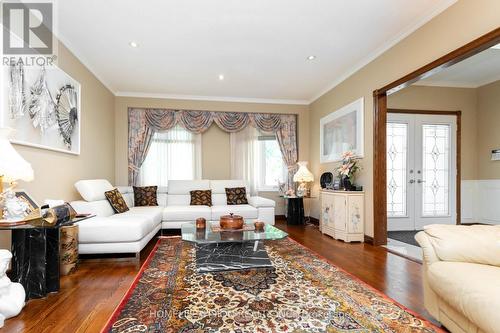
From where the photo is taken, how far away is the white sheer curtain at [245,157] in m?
5.84

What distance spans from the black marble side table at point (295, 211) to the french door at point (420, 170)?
1578 mm

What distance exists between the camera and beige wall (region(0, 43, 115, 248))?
284 centimetres

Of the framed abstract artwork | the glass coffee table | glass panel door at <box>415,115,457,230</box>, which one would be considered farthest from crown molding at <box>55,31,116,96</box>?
glass panel door at <box>415,115,457,230</box>

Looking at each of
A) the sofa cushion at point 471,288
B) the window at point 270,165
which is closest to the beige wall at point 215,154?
the window at point 270,165

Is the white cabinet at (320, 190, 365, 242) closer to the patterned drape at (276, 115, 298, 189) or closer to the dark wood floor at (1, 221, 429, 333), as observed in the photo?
the dark wood floor at (1, 221, 429, 333)

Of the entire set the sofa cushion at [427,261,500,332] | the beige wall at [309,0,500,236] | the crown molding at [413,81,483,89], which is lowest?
the sofa cushion at [427,261,500,332]

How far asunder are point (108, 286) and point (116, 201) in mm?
1797

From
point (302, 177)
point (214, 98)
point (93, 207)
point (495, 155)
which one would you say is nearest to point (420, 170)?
point (495, 155)

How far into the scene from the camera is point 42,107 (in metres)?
2.92

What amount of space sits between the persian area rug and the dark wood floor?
14 cm

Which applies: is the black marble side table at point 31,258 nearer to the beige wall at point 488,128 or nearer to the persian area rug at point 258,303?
the persian area rug at point 258,303

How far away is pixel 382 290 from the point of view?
2240mm

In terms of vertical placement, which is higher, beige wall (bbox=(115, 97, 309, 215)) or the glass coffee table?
beige wall (bbox=(115, 97, 309, 215))

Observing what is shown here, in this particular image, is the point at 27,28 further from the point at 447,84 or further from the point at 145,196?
the point at 447,84
